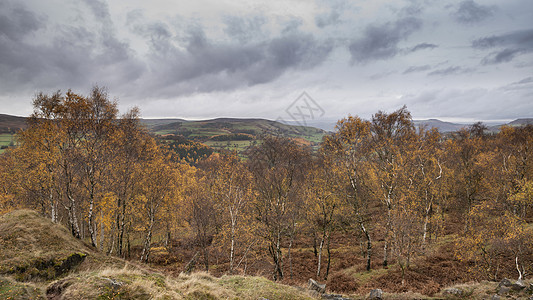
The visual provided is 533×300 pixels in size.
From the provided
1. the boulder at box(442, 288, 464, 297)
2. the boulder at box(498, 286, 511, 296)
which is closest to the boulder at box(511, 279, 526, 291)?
the boulder at box(498, 286, 511, 296)

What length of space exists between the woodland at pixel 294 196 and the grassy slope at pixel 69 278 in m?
5.86

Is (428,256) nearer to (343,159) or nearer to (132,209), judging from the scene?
(343,159)

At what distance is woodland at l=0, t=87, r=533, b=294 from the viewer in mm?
19569

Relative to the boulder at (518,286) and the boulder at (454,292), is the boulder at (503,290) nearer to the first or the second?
the boulder at (518,286)

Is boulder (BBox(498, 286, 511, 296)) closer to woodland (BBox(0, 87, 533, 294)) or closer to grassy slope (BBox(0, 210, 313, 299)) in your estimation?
woodland (BBox(0, 87, 533, 294))

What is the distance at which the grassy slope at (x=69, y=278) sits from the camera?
28.5ft

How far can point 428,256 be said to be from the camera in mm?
22969

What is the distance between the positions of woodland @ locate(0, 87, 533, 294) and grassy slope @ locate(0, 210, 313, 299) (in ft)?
19.2

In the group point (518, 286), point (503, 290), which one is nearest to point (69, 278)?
point (503, 290)

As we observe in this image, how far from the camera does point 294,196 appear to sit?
98.3 feet

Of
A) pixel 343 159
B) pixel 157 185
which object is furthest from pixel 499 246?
pixel 157 185

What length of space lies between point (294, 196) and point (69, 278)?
2430 centimetres

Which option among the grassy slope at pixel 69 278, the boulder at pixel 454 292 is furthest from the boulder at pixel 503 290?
the grassy slope at pixel 69 278

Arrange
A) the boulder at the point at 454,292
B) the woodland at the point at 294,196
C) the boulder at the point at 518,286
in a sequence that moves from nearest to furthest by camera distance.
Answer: the boulder at the point at 518,286
the boulder at the point at 454,292
the woodland at the point at 294,196
